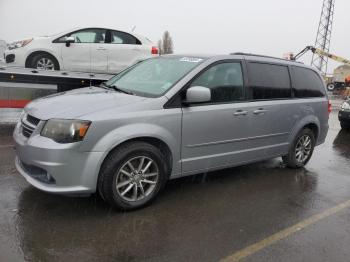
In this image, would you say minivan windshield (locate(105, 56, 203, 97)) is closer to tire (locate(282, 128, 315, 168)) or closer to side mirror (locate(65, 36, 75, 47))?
tire (locate(282, 128, 315, 168))

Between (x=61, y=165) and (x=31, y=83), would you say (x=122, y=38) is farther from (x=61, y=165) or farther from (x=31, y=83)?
(x=61, y=165)

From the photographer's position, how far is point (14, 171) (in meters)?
5.09

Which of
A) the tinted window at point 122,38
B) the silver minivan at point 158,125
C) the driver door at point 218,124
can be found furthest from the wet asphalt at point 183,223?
the tinted window at point 122,38

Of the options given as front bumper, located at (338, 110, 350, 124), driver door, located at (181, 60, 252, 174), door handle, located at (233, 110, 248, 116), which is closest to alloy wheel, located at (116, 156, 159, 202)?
driver door, located at (181, 60, 252, 174)

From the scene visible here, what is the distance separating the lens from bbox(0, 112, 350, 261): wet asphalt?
10.6ft

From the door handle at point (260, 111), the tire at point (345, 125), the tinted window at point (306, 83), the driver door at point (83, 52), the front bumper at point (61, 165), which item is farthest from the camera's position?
the tire at point (345, 125)

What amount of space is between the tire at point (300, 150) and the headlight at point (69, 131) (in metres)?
3.52

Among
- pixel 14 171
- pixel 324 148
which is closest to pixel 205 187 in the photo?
pixel 14 171

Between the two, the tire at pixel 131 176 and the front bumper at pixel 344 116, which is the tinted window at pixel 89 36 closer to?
the tire at pixel 131 176

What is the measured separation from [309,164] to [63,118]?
4590mm

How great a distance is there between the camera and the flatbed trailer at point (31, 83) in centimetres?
723

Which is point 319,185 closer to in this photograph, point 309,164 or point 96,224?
point 309,164

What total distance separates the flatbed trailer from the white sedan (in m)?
0.74

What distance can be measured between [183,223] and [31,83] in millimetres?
5015
